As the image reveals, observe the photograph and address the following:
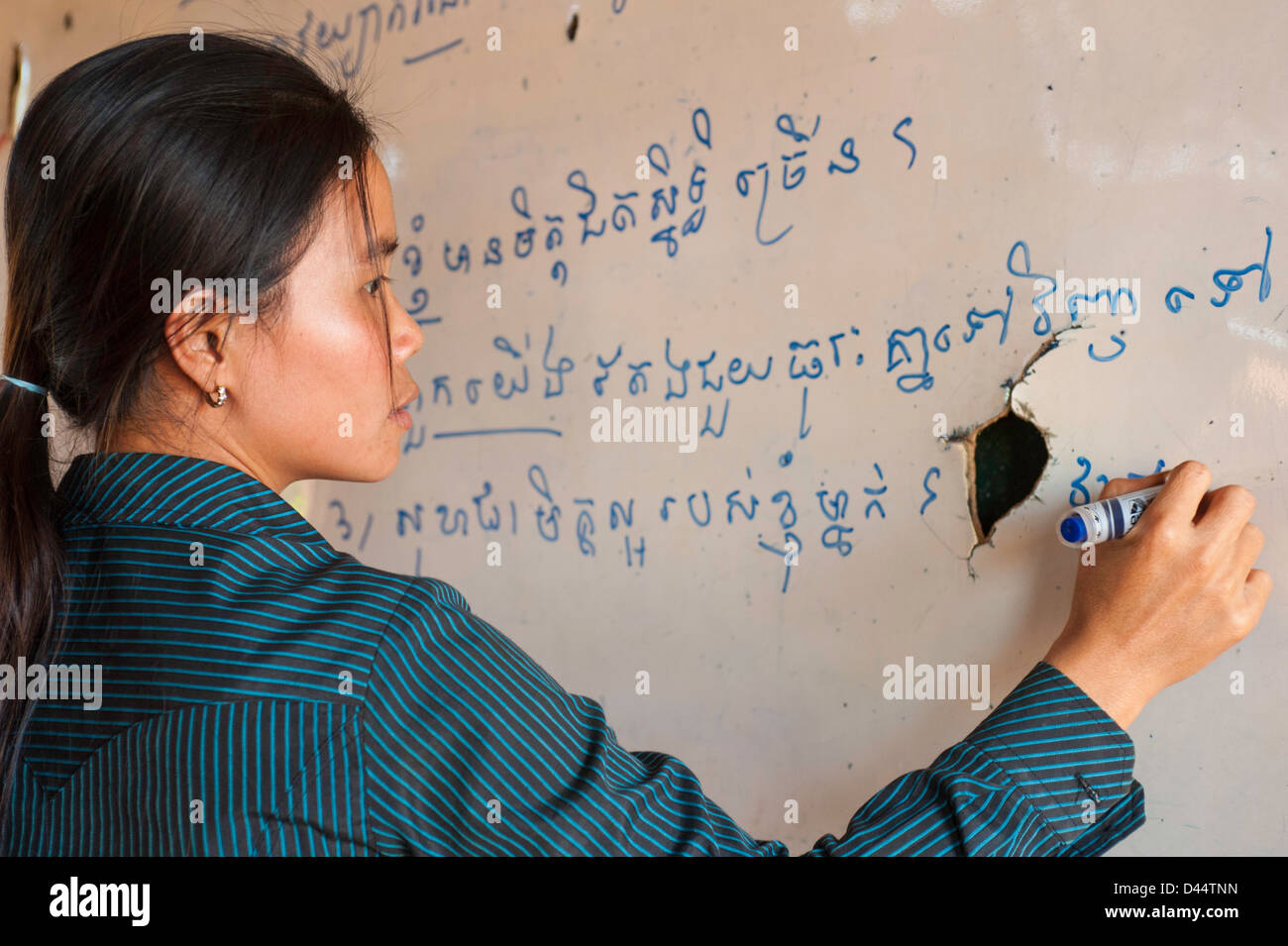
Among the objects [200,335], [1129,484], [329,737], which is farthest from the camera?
[1129,484]

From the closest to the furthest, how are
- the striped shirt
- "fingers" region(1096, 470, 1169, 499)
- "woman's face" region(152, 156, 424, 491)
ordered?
the striped shirt → "woman's face" region(152, 156, 424, 491) → "fingers" region(1096, 470, 1169, 499)

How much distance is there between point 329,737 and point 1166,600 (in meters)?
0.55

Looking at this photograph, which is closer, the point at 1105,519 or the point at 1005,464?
the point at 1105,519

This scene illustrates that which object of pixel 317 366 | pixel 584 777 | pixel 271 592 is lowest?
pixel 584 777

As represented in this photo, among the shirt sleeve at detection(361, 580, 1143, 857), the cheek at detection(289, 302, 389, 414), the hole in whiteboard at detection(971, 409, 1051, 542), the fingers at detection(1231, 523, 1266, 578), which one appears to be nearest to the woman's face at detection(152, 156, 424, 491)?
the cheek at detection(289, 302, 389, 414)

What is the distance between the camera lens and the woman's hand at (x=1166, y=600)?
711 mm

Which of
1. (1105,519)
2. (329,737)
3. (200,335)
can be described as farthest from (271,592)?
(1105,519)

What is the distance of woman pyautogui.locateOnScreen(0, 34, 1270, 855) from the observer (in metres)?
0.57

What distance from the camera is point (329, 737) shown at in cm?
56

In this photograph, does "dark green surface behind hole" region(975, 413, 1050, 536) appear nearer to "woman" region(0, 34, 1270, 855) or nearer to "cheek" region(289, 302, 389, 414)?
"woman" region(0, 34, 1270, 855)

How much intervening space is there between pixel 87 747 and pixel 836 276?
70 cm

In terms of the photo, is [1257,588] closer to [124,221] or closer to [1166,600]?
[1166,600]

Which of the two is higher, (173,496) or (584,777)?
(173,496)

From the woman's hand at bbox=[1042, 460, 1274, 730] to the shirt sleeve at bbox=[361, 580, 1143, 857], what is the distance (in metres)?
0.04
